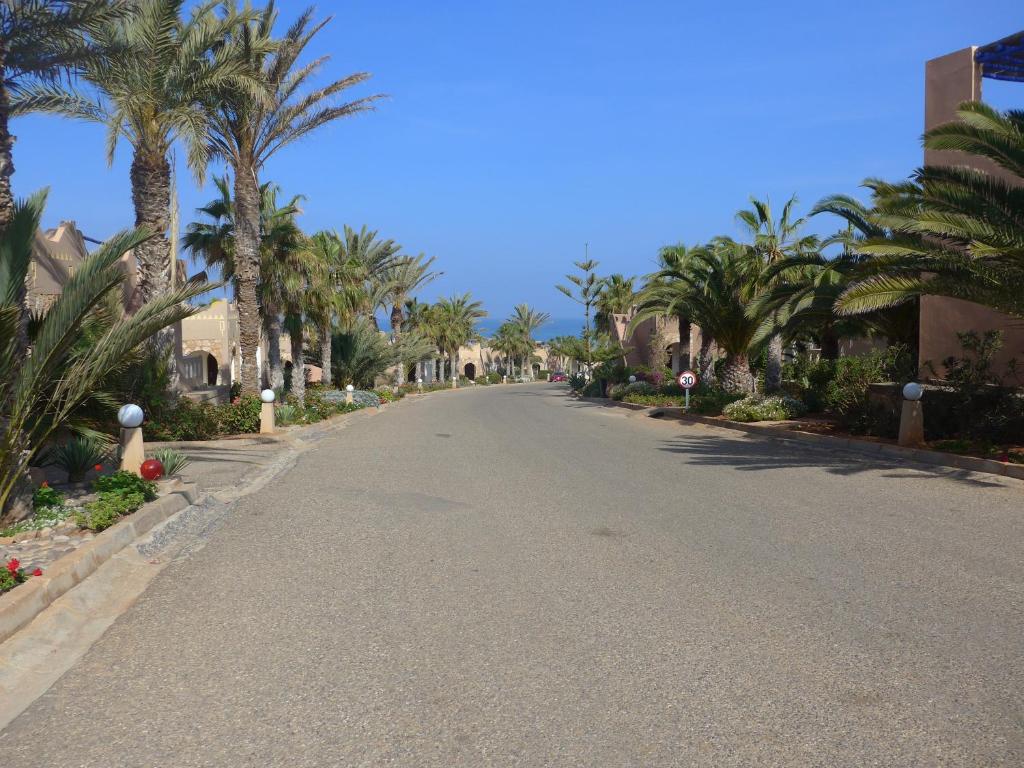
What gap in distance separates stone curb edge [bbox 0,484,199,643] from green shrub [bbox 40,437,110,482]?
6.73 feet

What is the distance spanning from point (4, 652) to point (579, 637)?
10.3 feet

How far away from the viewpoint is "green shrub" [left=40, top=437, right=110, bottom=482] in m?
10.5

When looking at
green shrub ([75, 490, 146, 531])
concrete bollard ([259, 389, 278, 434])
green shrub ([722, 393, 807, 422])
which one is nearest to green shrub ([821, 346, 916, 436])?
green shrub ([722, 393, 807, 422])

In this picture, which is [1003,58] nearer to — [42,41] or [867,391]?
[867,391]

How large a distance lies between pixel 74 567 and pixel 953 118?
17713 mm

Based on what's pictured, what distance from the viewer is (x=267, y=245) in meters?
27.0

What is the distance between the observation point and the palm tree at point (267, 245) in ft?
85.5

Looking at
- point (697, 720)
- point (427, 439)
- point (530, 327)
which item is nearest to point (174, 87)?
point (427, 439)

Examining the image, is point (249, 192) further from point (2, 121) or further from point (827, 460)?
point (827, 460)

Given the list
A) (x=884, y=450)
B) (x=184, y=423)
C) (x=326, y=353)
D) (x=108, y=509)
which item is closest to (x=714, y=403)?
(x=884, y=450)

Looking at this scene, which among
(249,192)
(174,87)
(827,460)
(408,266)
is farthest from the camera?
(408,266)

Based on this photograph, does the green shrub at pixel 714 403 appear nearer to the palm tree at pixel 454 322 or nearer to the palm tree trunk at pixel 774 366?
the palm tree trunk at pixel 774 366

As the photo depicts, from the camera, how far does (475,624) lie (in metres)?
5.33

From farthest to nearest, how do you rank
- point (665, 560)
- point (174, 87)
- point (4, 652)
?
point (174, 87) → point (665, 560) → point (4, 652)
